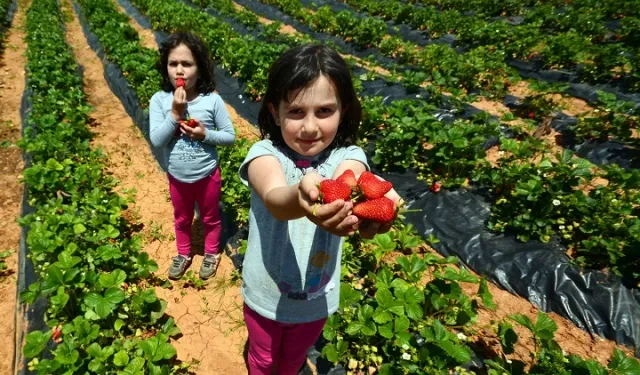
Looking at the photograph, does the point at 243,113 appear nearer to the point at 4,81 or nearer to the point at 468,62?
the point at 468,62

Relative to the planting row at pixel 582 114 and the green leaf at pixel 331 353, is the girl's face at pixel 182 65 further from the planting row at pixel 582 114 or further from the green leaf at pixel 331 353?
the planting row at pixel 582 114

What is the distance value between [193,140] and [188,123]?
25cm

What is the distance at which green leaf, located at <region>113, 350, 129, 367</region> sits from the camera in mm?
2297

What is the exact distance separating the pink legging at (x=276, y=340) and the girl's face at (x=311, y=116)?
1.00 meters

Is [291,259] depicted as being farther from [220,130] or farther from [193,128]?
[220,130]

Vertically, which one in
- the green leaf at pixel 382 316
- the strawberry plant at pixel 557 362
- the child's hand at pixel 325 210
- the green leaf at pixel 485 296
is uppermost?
the child's hand at pixel 325 210

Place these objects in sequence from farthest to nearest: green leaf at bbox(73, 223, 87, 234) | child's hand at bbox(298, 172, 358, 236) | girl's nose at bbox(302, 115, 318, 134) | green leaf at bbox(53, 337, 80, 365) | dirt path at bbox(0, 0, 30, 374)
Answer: dirt path at bbox(0, 0, 30, 374) < green leaf at bbox(73, 223, 87, 234) < green leaf at bbox(53, 337, 80, 365) < girl's nose at bbox(302, 115, 318, 134) < child's hand at bbox(298, 172, 358, 236)

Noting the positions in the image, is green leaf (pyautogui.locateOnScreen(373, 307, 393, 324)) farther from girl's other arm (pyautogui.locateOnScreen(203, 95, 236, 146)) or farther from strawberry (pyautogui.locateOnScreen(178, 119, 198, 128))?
strawberry (pyautogui.locateOnScreen(178, 119, 198, 128))

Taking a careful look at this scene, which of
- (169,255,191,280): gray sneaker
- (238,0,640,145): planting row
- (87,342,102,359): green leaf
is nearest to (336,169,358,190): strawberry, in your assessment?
(87,342,102,359): green leaf

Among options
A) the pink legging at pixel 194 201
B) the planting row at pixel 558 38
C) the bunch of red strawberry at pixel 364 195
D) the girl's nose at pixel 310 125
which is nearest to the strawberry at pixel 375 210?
the bunch of red strawberry at pixel 364 195

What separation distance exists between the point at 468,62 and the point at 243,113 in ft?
16.6

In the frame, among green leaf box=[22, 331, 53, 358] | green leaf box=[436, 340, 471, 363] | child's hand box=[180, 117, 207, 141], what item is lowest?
green leaf box=[22, 331, 53, 358]

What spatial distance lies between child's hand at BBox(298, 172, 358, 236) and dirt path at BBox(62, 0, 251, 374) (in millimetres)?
2403

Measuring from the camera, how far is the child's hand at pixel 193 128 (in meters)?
2.45
